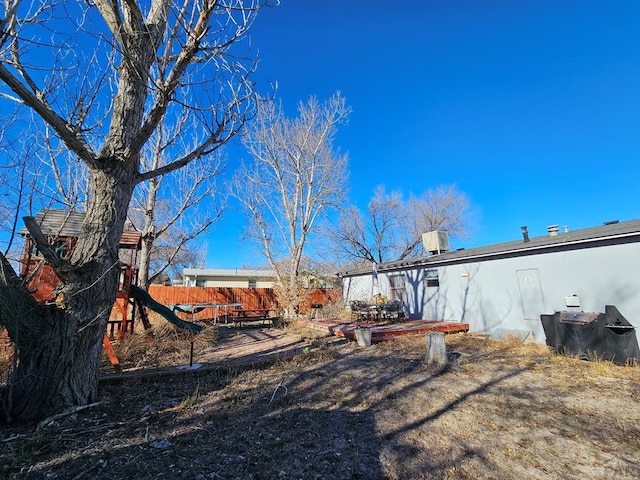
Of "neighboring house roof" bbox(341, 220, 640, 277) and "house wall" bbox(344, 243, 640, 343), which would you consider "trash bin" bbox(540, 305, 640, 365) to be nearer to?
"house wall" bbox(344, 243, 640, 343)

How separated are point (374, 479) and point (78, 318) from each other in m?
3.68

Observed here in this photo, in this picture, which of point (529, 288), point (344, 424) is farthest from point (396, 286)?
point (344, 424)

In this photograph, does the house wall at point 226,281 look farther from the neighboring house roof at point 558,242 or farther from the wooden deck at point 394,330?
the neighboring house roof at point 558,242

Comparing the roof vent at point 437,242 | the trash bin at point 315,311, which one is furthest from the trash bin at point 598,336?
the trash bin at point 315,311

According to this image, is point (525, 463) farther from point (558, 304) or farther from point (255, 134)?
point (255, 134)

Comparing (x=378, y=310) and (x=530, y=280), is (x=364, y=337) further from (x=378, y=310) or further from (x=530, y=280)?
(x=530, y=280)

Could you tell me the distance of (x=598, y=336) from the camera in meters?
6.47

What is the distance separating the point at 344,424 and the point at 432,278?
9674mm

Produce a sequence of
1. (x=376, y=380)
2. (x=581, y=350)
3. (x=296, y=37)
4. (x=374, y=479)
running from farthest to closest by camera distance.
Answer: (x=581, y=350)
(x=296, y=37)
(x=376, y=380)
(x=374, y=479)

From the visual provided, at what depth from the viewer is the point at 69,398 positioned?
3.58m

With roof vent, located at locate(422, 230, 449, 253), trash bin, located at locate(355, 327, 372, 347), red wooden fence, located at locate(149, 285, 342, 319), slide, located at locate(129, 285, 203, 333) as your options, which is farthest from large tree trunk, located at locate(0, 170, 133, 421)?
red wooden fence, located at locate(149, 285, 342, 319)

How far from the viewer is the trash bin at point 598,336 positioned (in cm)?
619

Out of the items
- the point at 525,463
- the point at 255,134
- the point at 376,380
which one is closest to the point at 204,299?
the point at 255,134

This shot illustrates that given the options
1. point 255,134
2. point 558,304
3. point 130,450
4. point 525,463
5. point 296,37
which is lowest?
point 525,463
